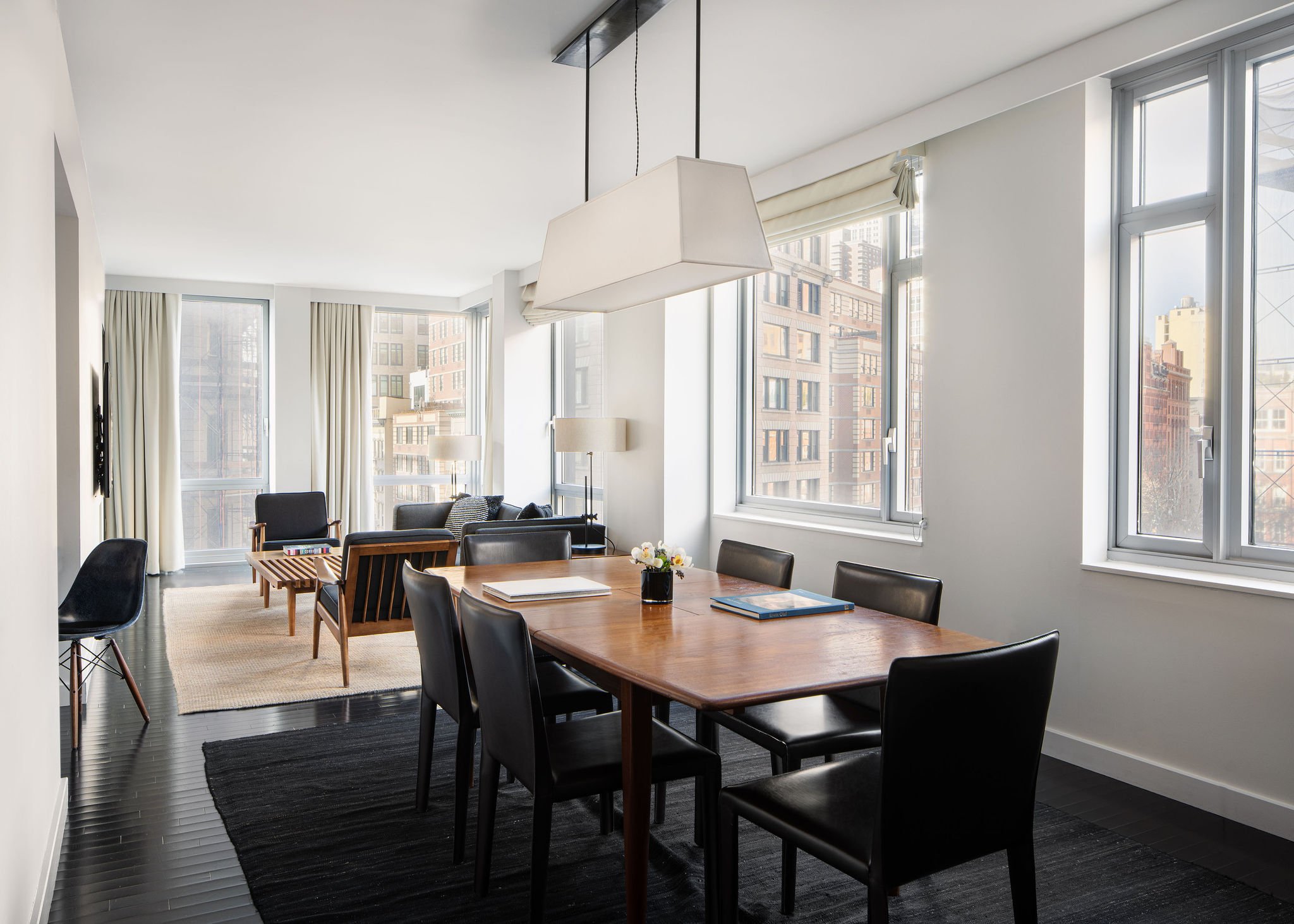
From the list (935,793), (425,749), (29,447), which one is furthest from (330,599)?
(935,793)

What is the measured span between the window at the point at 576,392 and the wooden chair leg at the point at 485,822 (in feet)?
15.8

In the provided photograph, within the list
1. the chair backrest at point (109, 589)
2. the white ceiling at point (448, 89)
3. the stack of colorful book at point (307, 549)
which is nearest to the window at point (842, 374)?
the white ceiling at point (448, 89)

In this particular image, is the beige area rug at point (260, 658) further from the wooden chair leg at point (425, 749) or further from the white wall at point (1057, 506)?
the white wall at point (1057, 506)

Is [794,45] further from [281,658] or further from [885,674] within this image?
[281,658]

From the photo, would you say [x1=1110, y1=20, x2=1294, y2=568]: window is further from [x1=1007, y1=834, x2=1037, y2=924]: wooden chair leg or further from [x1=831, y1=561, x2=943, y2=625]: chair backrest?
[x1=1007, y1=834, x2=1037, y2=924]: wooden chair leg

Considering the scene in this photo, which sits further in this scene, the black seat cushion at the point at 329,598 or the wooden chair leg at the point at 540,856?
the black seat cushion at the point at 329,598

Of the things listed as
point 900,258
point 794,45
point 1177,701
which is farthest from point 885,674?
point 900,258

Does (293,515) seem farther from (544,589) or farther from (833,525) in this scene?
(544,589)

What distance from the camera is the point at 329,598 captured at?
4.98 meters

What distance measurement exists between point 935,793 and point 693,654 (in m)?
0.64

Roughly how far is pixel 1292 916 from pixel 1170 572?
3.85 ft

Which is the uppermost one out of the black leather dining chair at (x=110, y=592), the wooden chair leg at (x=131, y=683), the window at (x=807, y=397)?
the window at (x=807, y=397)

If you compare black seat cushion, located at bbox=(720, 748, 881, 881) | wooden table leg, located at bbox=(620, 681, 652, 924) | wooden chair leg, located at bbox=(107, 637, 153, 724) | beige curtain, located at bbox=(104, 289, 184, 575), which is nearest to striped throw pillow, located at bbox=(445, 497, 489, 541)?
beige curtain, located at bbox=(104, 289, 184, 575)

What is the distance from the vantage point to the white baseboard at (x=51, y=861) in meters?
2.27
